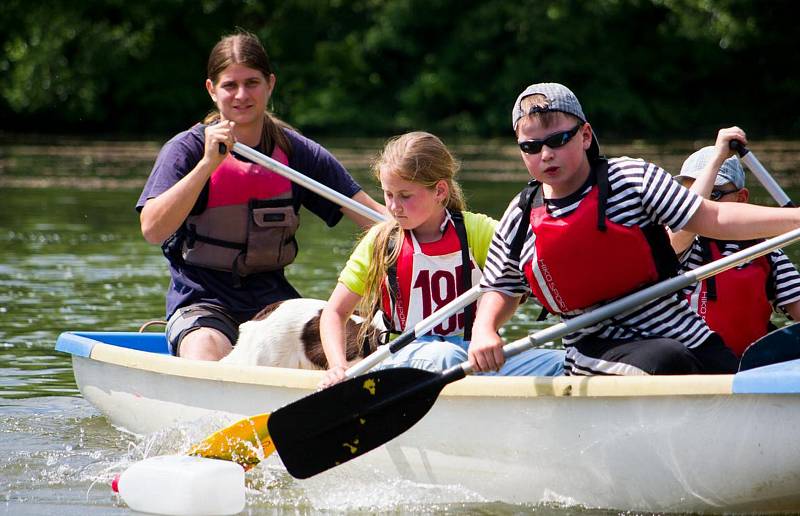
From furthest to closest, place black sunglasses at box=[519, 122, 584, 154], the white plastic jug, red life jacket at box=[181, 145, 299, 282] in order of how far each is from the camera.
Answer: red life jacket at box=[181, 145, 299, 282]
the white plastic jug
black sunglasses at box=[519, 122, 584, 154]

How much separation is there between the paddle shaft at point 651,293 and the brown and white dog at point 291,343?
3.07ft

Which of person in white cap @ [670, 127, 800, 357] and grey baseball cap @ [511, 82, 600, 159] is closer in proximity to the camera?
grey baseball cap @ [511, 82, 600, 159]

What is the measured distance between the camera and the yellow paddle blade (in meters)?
4.01

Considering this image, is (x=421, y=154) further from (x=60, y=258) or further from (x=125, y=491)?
(x=60, y=258)

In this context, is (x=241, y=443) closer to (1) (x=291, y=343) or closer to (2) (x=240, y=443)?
(2) (x=240, y=443)

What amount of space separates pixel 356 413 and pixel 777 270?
1.45m

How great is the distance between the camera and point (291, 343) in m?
4.45

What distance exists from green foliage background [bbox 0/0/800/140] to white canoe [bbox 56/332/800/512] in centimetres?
2192

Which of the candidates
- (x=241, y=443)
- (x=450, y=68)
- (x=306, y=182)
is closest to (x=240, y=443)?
(x=241, y=443)

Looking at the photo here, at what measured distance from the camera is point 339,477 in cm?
404

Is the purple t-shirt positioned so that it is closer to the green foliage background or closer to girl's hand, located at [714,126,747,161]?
girl's hand, located at [714,126,747,161]

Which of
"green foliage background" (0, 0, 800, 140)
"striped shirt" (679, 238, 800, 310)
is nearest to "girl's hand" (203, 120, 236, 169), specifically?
"striped shirt" (679, 238, 800, 310)

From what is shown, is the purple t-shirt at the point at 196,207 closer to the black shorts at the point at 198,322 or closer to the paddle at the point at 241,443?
the black shorts at the point at 198,322

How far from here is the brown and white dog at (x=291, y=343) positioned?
4.43 meters
